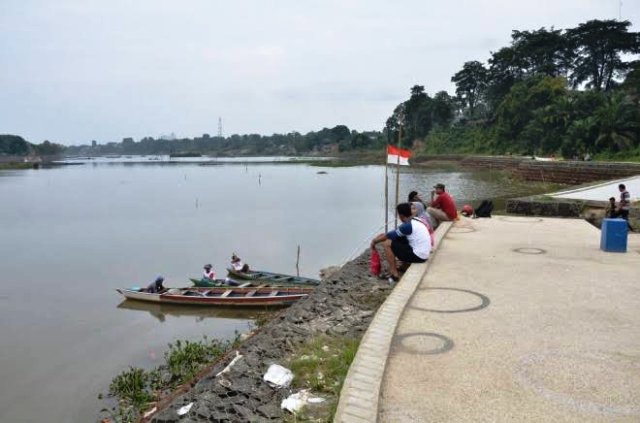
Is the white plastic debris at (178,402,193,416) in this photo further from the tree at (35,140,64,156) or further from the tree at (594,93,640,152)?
the tree at (35,140,64,156)

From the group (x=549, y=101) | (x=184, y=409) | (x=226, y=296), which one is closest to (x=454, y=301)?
(x=184, y=409)

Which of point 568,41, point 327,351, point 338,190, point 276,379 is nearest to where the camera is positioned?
point 276,379

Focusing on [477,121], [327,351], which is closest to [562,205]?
[327,351]

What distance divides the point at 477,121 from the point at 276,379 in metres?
87.5

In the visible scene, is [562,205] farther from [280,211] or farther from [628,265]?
[280,211]

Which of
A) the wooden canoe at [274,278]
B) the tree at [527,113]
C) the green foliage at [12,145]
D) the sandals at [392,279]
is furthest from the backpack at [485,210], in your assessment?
the green foliage at [12,145]

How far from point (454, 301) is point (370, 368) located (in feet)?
8.36

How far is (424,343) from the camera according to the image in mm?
5367

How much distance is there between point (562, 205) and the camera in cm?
1708

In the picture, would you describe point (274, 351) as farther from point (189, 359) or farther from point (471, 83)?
point (471, 83)

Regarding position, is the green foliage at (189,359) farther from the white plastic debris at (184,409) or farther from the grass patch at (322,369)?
the grass patch at (322,369)

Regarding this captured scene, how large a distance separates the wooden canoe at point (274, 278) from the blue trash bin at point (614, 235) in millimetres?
8515

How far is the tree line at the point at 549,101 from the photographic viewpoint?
43.8 meters

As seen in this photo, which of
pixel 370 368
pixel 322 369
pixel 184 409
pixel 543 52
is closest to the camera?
pixel 370 368
